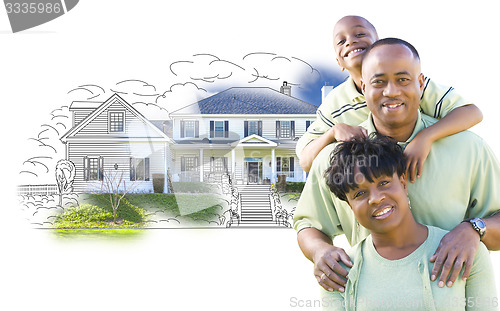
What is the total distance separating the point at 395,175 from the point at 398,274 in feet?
1.37

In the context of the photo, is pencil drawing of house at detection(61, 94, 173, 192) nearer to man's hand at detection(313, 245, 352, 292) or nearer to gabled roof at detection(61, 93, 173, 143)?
gabled roof at detection(61, 93, 173, 143)

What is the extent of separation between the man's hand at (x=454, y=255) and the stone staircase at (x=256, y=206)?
9.63 metres

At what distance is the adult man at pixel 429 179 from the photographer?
2330mm

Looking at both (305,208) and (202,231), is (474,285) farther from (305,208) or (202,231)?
(202,231)

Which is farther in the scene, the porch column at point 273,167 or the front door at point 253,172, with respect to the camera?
the porch column at point 273,167

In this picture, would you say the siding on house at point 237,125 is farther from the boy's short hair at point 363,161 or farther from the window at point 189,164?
the boy's short hair at point 363,161

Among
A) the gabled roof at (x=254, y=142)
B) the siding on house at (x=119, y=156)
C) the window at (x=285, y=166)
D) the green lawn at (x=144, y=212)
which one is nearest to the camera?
the window at (x=285, y=166)

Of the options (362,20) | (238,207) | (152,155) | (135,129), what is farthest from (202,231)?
(362,20)

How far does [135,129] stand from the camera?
14.1 metres

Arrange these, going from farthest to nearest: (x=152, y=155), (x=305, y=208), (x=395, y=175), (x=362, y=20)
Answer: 1. (x=152, y=155)
2. (x=362, y=20)
3. (x=305, y=208)
4. (x=395, y=175)

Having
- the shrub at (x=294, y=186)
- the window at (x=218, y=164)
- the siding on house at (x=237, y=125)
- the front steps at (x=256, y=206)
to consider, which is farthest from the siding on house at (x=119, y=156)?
the shrub at (x=294, y=186)

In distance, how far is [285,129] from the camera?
12539 mm

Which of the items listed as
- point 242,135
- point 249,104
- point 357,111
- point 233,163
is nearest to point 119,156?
point 233,163

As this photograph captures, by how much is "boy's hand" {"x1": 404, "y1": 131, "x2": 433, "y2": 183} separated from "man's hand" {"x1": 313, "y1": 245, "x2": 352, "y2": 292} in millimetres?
477
